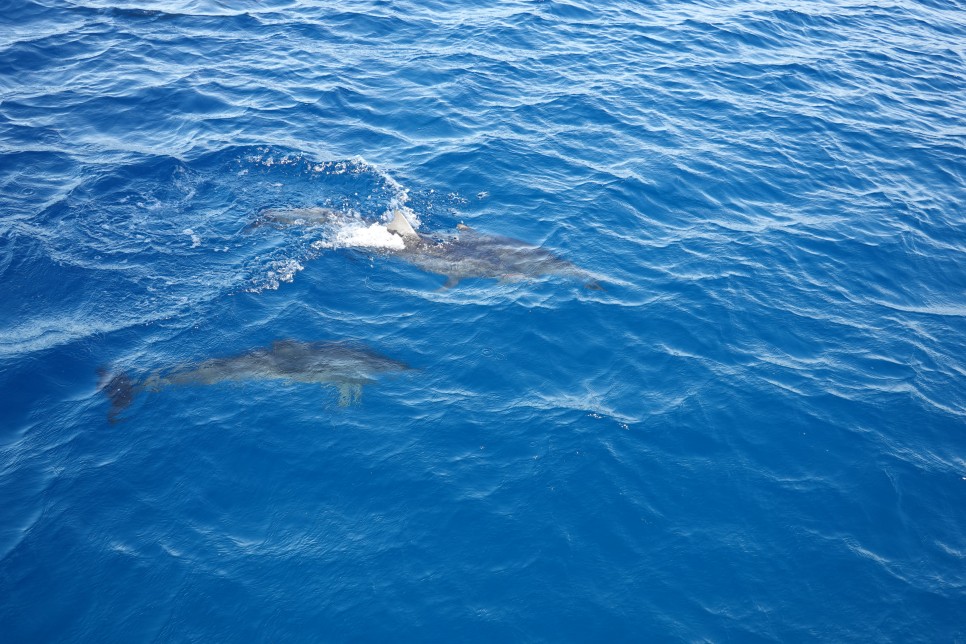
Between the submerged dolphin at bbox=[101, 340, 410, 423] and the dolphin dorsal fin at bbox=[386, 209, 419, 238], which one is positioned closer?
the submerged dolphin at bbox=[101, 340, 410, 423]

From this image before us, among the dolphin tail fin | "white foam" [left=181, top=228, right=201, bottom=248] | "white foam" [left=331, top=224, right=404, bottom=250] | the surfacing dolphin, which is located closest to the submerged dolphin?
the dolphin tail fin

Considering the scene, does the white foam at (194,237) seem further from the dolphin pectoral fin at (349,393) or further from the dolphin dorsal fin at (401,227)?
the dolphin pectoral fin at (349,393)

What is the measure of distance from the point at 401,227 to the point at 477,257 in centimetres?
246

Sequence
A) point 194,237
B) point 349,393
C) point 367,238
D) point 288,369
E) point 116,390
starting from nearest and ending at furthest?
point 116,390, point 349,393, point 288,369, point 194,237, point 367,238

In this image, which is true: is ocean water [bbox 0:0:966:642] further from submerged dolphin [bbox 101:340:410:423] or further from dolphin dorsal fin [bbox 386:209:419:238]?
dolphin dorsal fin [bbox 386:209:419:238]

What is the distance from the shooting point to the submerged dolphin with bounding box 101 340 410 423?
14828 mm

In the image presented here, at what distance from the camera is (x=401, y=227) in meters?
19.2

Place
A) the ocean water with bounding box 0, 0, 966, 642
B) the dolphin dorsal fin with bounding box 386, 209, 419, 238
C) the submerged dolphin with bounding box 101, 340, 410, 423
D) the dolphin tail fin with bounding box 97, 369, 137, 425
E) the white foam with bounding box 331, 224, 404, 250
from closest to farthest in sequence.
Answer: the ocean water with bounding box 0, 0, 966, 642 < the dolphin tail fin with bounding box 97, 369, 137, 425 < the submerged dolphin with bounding box 101, 340, 410, 423 < the white foam with bounding box 331, 224, 404, 250 < the dolphin dorsal fin with bounding box 386, 209, 419, 238

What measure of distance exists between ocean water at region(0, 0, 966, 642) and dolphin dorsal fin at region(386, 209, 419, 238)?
77cm

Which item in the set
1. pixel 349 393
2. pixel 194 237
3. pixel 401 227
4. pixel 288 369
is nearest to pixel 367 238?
pixel 401 227

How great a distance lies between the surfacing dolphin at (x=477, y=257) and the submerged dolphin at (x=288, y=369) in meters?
3.89

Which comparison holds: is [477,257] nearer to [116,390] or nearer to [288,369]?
[288,369]

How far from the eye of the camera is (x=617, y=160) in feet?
75.1

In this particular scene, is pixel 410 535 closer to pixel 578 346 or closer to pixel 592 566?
pixel 592 566
